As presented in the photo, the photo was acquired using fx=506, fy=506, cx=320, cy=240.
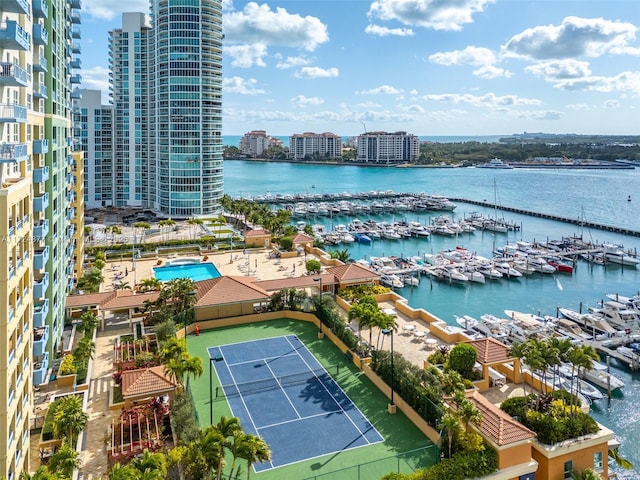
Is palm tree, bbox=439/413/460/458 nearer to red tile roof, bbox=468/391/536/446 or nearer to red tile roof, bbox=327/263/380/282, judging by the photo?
red tile roof, bbox=468/391/536/446

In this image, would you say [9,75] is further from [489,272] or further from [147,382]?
[489,272]

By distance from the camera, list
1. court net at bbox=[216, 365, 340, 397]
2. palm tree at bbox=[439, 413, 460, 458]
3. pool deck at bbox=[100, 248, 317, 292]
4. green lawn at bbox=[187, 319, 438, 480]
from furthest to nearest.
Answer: pool deck at bbox=[100, 248, 317, 292]
court net at bbox=[216, 365, 340, 397]
green lawn at bbox=[187, 319, 438, 480]
palm tree at bbox=[439, 413, 460, 458]

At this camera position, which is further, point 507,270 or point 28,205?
point 507,270

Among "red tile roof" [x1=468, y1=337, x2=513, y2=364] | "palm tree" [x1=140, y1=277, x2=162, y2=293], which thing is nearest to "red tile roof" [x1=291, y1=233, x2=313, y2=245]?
"palm tree" [x1=140, y1=277, x2=162, y2=293]

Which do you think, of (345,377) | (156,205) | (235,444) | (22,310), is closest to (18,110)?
(22,310)

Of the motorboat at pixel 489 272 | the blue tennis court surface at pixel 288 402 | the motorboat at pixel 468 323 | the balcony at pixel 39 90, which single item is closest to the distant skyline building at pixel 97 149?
the motorboat at pixel 489 272

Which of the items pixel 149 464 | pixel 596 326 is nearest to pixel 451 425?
pixel 149 464

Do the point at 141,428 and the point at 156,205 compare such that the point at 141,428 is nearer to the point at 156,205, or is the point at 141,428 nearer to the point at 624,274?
the point at 624,274

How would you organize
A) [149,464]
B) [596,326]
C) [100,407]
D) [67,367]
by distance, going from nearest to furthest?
[149,464]
[100,407]
[67,367]
[596,326]
